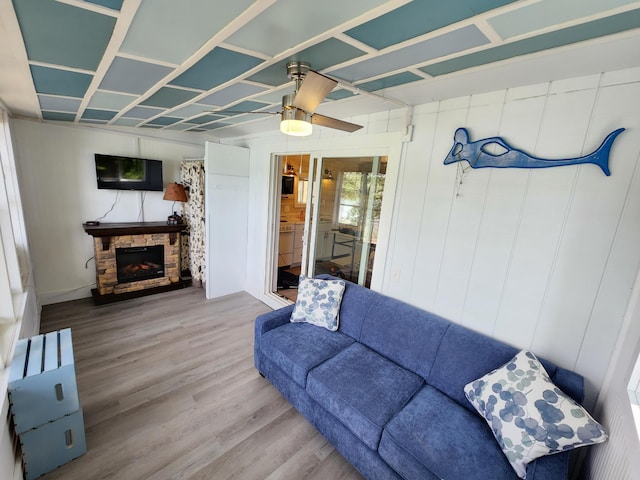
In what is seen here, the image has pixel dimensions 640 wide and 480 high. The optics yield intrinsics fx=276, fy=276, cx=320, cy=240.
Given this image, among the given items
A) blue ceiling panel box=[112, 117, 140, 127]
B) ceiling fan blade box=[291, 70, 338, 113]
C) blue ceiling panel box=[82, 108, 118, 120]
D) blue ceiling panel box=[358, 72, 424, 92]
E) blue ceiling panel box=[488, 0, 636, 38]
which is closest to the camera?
blue ceiling panel box=[488, 0, 636, 38]

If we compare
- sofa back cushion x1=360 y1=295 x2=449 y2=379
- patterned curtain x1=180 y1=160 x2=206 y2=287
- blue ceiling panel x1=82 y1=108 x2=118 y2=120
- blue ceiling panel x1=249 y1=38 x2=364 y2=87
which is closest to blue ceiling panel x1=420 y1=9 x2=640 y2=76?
blue ceiling panel x1=249 y1=38 x2=364 y2=87

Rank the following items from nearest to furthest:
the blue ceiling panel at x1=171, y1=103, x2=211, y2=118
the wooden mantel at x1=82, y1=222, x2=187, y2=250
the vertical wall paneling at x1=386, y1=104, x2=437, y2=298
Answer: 1. the vertical wall paneling at x1=386, y1=104, x2=437, y2=298
2. the blue ceiling panel at x1=171, y1=103, x2=211, y2=118
3. the wooden mantel at x1=82, y1=222, x2=187, y2=250

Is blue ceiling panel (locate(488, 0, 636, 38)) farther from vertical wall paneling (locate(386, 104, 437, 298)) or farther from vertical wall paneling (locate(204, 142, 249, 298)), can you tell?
vertical wall paneling (locate(204, 142, 249, 298))

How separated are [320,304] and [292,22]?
2.03 metres

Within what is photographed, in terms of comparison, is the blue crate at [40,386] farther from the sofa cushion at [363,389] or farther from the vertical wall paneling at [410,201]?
the vertical wall paneling at [410,201]

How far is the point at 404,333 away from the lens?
6.88 feet

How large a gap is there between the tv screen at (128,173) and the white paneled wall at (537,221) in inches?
141

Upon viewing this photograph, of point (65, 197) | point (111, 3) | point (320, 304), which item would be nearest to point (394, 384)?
point (320, 304)

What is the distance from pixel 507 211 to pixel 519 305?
0.61 metres

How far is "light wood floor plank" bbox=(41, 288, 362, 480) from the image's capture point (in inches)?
67.6

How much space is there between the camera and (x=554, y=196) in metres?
1.61

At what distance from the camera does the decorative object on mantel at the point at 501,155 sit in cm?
143

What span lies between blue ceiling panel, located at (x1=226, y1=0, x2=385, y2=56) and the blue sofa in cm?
190

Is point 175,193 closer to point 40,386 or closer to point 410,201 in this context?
point 40,386
